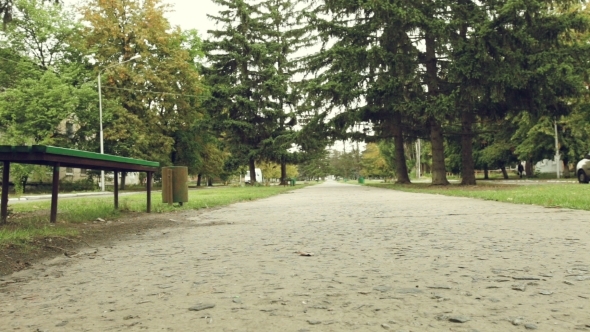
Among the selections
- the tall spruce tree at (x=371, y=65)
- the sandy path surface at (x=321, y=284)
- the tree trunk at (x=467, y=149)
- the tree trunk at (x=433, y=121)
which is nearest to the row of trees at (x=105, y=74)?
the tall spruce tree at (x=371, y=65)

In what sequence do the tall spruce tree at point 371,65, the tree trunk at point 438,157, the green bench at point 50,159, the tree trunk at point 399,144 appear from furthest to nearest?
the tree trunk at point 399,144 → the tree trunk at point 438,157 → the tall spruce tree at point 371,65 → the green bench at point 50,159

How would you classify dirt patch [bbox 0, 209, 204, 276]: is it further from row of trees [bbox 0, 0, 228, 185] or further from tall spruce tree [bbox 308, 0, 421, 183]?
row of trees [bbox 0, 0, 228, 185]

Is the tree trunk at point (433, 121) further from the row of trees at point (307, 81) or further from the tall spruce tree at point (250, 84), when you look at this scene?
the tall spruce tree at point (250, 84)

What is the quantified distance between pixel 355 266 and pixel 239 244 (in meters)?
2.01

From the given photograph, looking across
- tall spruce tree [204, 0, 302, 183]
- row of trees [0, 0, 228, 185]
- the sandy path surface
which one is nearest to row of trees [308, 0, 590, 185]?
tall spruce tree [204, 0, 302, 183]

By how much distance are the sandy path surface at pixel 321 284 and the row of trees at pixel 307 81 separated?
1613cm

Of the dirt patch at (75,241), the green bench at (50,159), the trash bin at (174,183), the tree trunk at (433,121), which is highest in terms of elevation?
the tree trunk at (433,121)

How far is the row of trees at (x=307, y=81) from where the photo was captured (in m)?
19.9

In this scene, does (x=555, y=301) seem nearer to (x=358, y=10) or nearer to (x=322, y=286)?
(x=322, y=286)

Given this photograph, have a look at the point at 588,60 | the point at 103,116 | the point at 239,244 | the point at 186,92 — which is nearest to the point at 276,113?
the point at 186,92

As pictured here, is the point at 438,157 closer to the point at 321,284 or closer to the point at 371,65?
the point at 371,65

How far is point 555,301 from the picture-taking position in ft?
8.97

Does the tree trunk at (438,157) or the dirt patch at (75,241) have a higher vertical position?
the tree trunk at (438,157)

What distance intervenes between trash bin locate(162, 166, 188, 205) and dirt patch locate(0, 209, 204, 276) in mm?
2978
